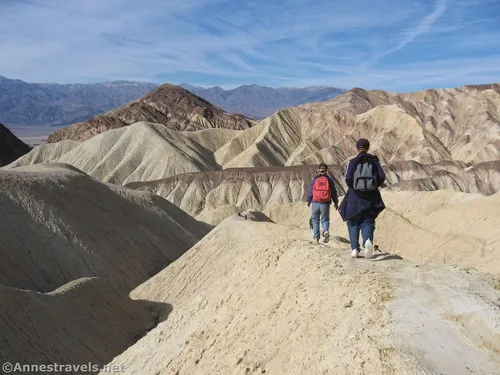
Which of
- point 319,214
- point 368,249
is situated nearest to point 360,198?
point 368,249

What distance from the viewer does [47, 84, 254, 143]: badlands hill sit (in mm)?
115000

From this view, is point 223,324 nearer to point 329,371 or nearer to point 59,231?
point 329,371

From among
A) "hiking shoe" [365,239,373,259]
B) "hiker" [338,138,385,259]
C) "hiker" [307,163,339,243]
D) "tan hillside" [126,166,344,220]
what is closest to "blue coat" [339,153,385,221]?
"hiker" [338,138,385,259]

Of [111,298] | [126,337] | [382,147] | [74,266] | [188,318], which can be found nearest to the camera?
[188,318]

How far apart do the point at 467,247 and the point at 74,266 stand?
71.2ft

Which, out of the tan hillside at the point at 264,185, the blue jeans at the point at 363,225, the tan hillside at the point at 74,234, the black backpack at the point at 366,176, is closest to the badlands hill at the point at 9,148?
the tan hillside at the point at 264,185

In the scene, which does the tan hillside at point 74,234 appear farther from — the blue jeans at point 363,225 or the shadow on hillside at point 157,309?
the blue jeans at point 363,225

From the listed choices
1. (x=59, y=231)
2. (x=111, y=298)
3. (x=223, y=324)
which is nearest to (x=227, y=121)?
(x=59, y=231)

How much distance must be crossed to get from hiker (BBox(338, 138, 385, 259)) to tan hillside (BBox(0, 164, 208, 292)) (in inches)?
751

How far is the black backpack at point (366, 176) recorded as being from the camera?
27.4 ft

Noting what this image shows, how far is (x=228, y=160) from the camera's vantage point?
9625 centimetres

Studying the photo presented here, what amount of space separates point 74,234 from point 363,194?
2315 cm

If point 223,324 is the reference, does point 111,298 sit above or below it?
below

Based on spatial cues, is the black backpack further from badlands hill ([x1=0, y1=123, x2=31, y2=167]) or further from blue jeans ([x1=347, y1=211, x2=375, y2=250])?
badlands hill ([x1=0, y1=123, x2=31, y2=167])
